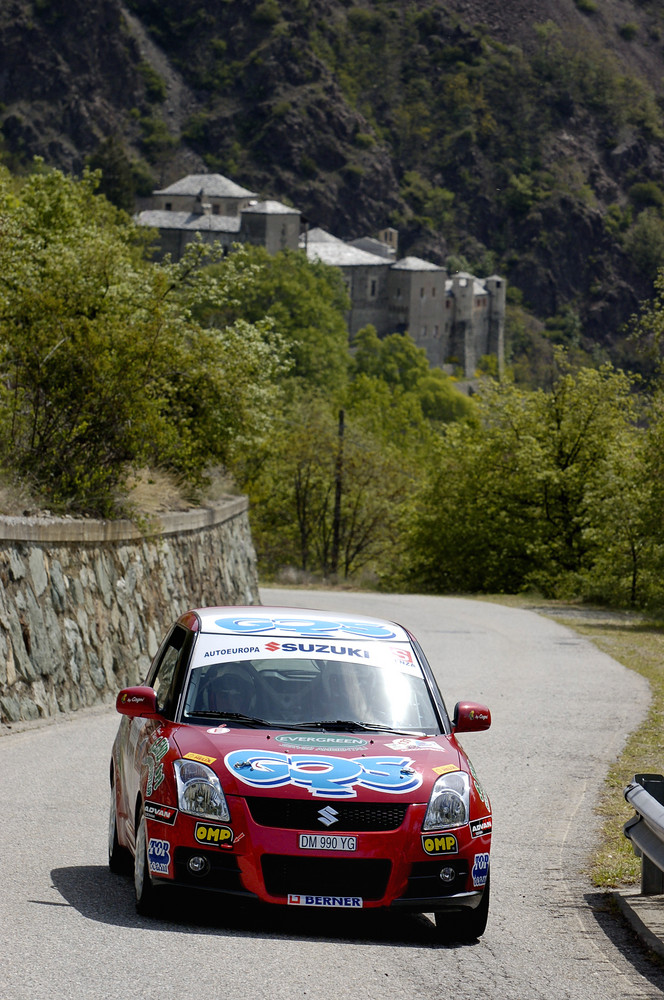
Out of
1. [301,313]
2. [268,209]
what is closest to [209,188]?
[268,209]

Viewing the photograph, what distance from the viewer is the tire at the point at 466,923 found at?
6.43 meters

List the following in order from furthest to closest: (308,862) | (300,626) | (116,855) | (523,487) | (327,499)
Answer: (327,499) < (523,487) < (300,626) < (116,855) < (308,862)

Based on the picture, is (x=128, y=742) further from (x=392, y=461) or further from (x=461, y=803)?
(x=392, y=461)

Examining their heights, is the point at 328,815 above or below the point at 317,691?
below

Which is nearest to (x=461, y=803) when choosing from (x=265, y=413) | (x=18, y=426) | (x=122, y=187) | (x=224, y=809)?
(x=224, y=809)

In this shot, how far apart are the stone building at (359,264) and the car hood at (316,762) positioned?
447ft

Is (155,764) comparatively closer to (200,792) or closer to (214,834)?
(200,792)

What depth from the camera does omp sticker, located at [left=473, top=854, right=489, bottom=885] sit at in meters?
6.35

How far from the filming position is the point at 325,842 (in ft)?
20.0

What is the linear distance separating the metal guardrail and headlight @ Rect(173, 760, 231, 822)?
2080 millimetres

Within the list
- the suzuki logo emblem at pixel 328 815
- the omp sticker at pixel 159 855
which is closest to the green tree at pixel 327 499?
the omp sticker at pixel 159 855

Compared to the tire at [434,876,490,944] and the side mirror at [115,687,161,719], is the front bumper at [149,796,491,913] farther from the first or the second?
the side mirror at [115,687,161,719]

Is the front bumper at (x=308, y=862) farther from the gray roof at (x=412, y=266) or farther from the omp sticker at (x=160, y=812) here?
the gray roof at (x=412, y=266)

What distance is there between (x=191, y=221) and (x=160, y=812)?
143152 mm
